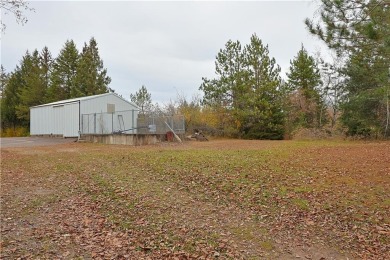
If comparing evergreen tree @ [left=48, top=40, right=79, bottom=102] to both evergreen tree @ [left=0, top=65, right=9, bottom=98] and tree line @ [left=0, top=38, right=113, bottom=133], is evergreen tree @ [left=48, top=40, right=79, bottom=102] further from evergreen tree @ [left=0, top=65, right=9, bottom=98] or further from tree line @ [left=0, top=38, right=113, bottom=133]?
evergreen tree @ [left=0, top=65, right=9, bottom=98]

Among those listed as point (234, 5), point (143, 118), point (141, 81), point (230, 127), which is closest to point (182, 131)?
point (143, 118)

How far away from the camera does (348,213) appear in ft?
16.8

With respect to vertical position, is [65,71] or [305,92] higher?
Answer: [65,71]

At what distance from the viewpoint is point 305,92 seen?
28.7m

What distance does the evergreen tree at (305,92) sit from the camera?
1094 inches

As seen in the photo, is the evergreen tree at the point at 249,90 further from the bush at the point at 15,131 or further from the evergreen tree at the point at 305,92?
the bush at the point at 15,131

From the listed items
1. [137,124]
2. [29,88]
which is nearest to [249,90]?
[137,124]

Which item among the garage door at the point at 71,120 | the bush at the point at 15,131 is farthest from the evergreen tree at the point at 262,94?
the bush at the point at 15,131

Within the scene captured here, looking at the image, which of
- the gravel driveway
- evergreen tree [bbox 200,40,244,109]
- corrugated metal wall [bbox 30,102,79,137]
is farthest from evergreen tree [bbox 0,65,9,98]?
evergreen tree [bbox 200,40,244,109]

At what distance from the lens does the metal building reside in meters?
21.1

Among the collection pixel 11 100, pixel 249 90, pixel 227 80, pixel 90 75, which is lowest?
pixel 249 90

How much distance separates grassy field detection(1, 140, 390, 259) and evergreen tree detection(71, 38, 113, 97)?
27.2m

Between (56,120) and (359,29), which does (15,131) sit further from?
(359,29)

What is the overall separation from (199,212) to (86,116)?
59.5 feet
